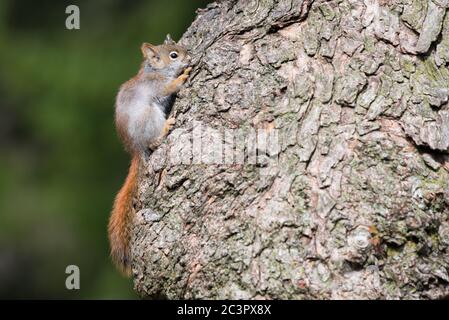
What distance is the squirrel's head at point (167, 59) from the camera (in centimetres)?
396

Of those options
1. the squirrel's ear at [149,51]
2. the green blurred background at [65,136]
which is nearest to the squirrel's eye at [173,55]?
the squirrel's ear at [149,51]

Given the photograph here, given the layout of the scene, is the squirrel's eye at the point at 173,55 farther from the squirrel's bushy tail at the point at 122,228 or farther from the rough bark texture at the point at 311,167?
the squirrel's bushy tail at the point at 122,228

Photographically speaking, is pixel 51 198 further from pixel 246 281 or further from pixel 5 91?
pixel 246 281

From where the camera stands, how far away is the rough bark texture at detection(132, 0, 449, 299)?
302 centimetres

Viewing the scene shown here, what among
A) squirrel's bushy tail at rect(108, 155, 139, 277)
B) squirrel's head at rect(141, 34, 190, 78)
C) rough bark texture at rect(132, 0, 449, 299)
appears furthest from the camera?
squirrel's head at rect(141, 34, 190, 78)

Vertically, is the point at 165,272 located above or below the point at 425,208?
below

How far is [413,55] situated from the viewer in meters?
3.39

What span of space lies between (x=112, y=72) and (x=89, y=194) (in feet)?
3.47

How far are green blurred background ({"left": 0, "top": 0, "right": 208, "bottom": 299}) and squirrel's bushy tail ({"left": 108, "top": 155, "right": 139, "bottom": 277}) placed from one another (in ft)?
9.48

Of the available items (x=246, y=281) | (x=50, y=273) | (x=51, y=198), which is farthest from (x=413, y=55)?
(x=50, y=273)

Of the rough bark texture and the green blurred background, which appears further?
the green blurred background

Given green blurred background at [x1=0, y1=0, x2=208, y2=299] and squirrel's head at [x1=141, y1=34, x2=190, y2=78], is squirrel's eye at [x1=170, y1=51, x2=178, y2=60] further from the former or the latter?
green blurred background at [x1=0, y1=0, x2=208, y2=299]

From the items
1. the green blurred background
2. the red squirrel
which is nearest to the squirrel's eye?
the red squirrel

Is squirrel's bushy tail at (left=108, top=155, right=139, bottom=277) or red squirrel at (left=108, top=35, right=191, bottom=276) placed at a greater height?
red squirrel at (left=108, top=35, right=191, bottom=276)
